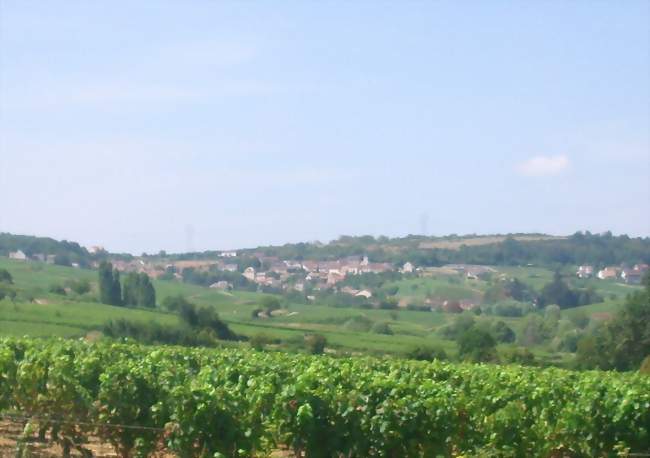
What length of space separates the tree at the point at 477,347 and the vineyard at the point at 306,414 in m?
29.3

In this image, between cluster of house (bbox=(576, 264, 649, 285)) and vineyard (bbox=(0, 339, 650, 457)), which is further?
cluster of house (bbox=(576, 264, 649, 285))

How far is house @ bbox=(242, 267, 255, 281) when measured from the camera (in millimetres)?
131300

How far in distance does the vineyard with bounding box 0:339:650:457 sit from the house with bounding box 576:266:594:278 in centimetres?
10891

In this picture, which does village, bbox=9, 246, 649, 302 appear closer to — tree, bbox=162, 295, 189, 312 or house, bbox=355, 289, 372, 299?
house, bbox=355, 289, 372, 299

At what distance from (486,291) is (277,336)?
5106 centimetres

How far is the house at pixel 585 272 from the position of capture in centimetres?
12182

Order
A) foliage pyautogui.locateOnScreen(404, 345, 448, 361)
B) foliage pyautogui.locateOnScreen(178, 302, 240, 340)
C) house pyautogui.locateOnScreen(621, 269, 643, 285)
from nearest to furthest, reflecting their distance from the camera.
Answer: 1. foliage pyautogui.locateOnScreen(404, 345, 448, 361)
2. foliage pyautogui.locateOnScreen(178, 302, 240, 340)
3. house pyautogui.locateOnScreen(621, 269, 643, 285)

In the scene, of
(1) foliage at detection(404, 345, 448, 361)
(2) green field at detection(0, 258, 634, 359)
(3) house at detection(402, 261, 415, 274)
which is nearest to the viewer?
(1) foliage at detection(404, 345, 448, 361)

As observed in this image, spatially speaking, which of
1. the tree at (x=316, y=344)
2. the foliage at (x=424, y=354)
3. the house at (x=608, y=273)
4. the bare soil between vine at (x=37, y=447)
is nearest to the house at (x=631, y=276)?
the house at (x=608, y=273)

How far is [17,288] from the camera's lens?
216ft

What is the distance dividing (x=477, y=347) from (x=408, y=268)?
85.5 meters

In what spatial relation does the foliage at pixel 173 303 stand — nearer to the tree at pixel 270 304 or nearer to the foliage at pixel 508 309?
the tree at pixel 270 304

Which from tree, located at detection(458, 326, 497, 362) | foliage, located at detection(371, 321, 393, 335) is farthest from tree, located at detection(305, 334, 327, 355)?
foliage, located at detection(371, 321, 393, 335)

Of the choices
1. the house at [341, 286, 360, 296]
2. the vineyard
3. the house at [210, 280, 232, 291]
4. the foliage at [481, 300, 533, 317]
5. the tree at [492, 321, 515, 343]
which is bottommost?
the tree at [492, 321, 515, 343]
